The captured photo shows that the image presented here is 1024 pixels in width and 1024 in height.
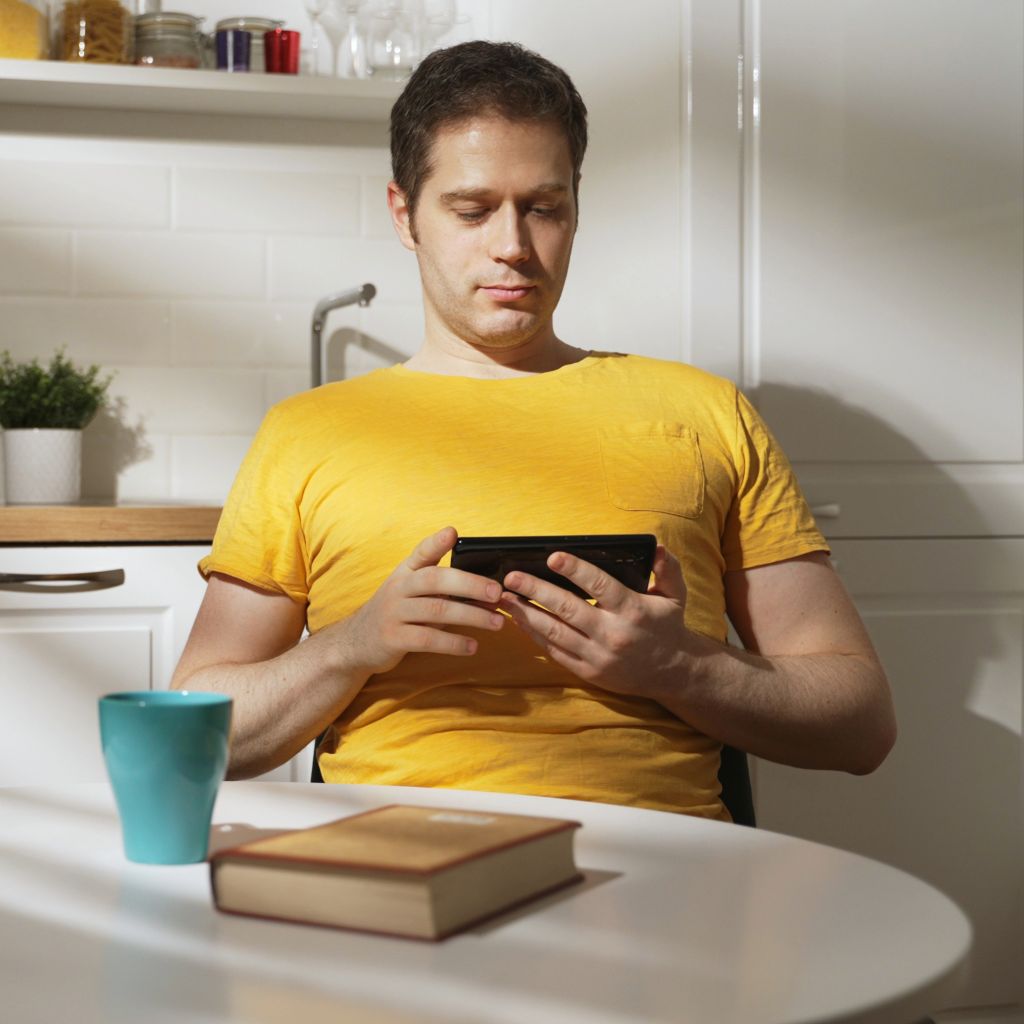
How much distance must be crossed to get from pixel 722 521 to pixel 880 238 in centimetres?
101

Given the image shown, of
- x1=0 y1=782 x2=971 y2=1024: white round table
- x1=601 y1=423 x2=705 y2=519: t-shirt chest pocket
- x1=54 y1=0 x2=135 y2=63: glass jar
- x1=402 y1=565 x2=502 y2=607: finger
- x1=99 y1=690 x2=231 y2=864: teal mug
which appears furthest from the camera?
x1=54 y1=0 x2=135 y2=63: glass jar

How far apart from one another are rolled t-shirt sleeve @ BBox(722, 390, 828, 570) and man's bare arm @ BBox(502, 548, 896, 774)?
18mm

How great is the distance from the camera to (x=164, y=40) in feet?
7.89

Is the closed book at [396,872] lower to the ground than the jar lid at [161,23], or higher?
lower

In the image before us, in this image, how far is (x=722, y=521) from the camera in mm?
1524

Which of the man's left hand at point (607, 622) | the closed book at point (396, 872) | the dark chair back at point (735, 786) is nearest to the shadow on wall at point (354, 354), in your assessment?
the dark chair back at point (735, 786)

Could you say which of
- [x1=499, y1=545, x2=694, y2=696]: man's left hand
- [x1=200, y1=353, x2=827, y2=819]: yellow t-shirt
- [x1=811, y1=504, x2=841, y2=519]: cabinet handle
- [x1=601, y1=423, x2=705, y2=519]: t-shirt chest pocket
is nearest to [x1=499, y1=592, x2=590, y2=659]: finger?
[x1=499, y1=545, x2=694, y2=696]: man's left hand

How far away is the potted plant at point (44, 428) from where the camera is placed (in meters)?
2.32

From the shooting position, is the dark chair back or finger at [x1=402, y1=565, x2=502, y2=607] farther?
the dark chair back

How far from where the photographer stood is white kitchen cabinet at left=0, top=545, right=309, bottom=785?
195 cm

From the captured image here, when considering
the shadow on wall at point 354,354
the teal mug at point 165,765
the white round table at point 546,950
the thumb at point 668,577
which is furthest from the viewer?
the shadow on wall at point 354,354

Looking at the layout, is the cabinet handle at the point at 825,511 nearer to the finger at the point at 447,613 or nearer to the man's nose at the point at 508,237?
the man's nose at the point at 508,237

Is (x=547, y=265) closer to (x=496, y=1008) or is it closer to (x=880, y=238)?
(x=880, y=238)

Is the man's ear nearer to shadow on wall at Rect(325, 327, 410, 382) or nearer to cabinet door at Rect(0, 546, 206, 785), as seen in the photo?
cabinet door at Rect(0, 546, 206, 785)
